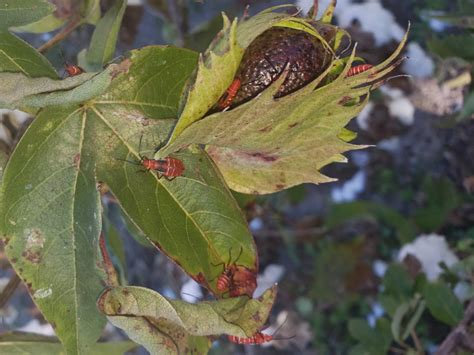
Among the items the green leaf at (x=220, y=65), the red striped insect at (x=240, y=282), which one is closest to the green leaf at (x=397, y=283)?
the red striped insect at (x=240, y=282)

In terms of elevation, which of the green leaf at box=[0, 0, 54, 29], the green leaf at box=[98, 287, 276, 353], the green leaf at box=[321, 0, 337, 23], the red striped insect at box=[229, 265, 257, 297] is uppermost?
the green leaf at box=[0, 0, 54, 29]

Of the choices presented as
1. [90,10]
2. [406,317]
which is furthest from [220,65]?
[406,317]

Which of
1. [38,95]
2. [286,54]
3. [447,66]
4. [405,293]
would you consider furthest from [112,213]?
[447,66]

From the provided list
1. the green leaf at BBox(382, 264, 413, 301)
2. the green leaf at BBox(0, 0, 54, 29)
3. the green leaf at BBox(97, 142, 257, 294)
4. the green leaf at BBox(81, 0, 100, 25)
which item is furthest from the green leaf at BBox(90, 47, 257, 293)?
the green leaf at BBox(382, 264, 413, 301)

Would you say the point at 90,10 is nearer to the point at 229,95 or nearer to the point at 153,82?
the point at 153,82

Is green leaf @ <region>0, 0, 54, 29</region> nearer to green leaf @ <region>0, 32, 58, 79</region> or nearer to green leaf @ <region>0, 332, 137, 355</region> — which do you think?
green leaf @ <region>0, 32, 58, 79</region>

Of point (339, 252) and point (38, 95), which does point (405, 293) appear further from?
point (38, 95)
